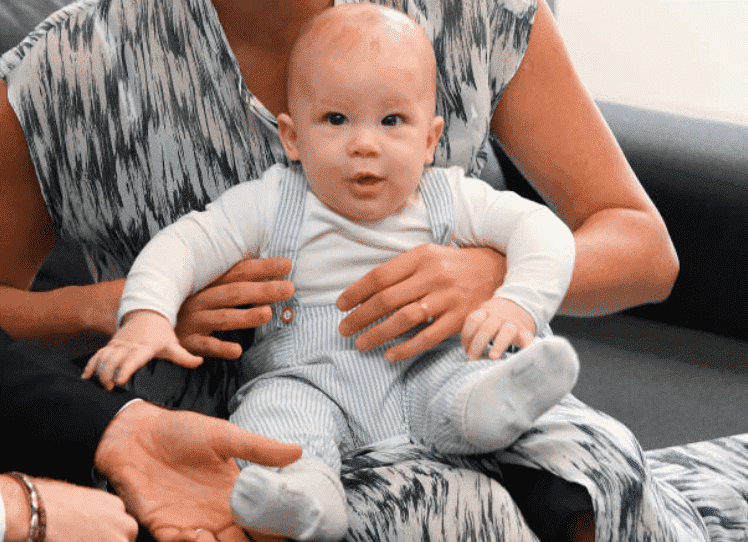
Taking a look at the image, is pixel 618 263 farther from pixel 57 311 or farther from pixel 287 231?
pixel 57 311

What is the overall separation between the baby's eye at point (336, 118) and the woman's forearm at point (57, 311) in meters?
0.35

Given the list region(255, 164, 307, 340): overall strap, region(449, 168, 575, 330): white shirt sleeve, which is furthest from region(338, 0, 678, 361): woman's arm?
region(255, 164, 307, 340): overall strap

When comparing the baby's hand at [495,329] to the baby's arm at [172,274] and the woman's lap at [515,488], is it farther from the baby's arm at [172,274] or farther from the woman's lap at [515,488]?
the baby's arm at [172,274]

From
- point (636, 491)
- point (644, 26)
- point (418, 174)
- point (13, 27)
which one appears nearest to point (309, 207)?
point (418, 174)

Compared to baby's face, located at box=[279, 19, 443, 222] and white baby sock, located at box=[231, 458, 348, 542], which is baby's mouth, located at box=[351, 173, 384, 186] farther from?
white baby sock, located at box=[231, 458, 348, 542]

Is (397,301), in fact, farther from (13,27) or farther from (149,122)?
(13,27)

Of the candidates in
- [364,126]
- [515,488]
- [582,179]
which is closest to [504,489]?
[515,488]

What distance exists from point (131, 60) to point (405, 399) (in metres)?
0.54

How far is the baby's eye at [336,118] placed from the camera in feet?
3.76

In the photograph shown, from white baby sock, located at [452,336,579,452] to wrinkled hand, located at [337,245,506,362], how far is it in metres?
0.14

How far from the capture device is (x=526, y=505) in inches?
39.3

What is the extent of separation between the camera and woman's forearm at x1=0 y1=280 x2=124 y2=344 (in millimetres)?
1295

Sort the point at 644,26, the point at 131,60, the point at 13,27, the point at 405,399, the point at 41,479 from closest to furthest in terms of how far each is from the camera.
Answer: the point at 41,479 < the point at 405,399 < the point at 131,60 < the point at 13,27 < the point at 644,26

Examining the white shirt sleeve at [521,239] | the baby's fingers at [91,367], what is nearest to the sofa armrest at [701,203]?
the white shirt sleeve at [521,239]
